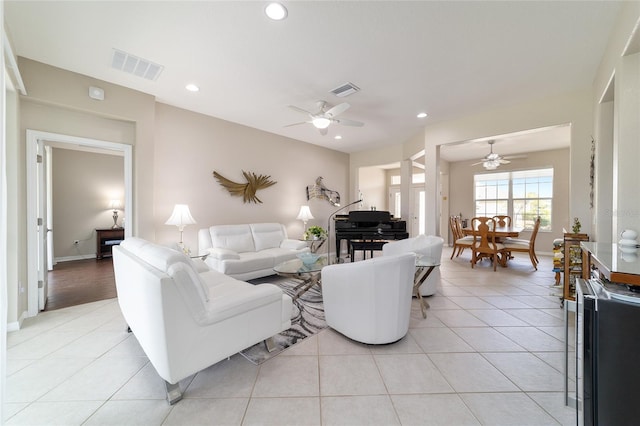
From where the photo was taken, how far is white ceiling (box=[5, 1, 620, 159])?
1940 mm

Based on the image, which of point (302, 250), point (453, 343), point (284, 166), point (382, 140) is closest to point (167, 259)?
point (453, 343)

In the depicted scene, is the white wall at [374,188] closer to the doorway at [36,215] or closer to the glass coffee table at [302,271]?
the glass coffee table at [302,271]

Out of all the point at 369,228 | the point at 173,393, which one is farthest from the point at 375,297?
the point at 369,228

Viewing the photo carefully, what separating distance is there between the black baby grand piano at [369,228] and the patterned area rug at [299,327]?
156cm

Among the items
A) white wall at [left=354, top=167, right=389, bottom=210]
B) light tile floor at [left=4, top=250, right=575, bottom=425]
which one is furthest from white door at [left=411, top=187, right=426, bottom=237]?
light tile floor at [left=4, top=250, right=575, bottom=425]

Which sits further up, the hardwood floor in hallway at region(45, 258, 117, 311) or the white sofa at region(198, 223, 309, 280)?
the white sofa at region(198, 223, 309, 280)

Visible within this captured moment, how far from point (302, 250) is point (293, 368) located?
264 cm

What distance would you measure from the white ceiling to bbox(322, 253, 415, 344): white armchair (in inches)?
77.7

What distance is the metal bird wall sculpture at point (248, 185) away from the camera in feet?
14.6

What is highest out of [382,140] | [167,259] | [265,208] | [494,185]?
[382,140]

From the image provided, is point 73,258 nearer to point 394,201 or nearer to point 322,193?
point 322,193

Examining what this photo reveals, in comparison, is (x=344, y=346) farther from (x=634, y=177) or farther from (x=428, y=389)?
(x=634, y=177)

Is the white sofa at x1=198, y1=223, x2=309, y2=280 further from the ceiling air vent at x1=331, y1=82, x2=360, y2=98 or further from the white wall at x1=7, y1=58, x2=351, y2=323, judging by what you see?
the ceiling air vent at x1=331, y1=82, x2=360, y2=98

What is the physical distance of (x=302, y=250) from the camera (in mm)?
4430
